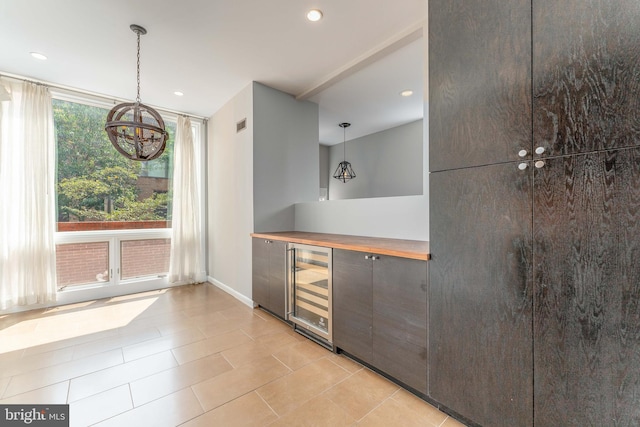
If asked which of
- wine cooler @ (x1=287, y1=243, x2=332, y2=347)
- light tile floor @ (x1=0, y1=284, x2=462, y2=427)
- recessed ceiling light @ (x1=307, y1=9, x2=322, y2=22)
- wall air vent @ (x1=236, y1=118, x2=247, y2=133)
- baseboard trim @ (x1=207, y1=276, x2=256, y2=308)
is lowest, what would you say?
light tile floor @ (x1=0, y1=284, x2=462, y2=427)

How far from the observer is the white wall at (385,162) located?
503 cm

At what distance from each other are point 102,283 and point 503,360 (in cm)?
485

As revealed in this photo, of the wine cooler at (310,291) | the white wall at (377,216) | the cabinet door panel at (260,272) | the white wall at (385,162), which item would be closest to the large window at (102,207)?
the cabinet door panel at (260,272)

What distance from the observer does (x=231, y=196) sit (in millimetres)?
3881

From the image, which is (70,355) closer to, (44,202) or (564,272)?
(44,202)

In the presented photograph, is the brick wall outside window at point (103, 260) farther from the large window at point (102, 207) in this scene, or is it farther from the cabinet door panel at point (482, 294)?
the cabinet door panel at point (482, 294)

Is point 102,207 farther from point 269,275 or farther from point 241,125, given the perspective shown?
point 269,275

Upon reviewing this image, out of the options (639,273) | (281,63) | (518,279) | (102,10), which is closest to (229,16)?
(281,63)

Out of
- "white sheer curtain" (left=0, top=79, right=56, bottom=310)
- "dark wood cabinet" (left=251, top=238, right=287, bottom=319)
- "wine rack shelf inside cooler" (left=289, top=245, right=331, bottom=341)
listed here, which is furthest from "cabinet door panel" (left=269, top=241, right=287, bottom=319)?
"white sheer curtain" (left=0, top=79, right=56, bottom=310)

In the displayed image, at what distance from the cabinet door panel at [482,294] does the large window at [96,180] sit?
4.35 meters

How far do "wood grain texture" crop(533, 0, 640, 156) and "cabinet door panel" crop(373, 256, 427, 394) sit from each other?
3.07 feet

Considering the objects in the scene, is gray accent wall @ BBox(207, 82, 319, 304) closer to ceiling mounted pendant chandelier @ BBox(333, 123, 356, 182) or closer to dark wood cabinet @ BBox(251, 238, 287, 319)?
dark wood cabinet @ BBox(251, 238, 287, 319)

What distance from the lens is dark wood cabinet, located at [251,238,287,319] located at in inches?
112

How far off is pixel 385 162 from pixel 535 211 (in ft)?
14.7
